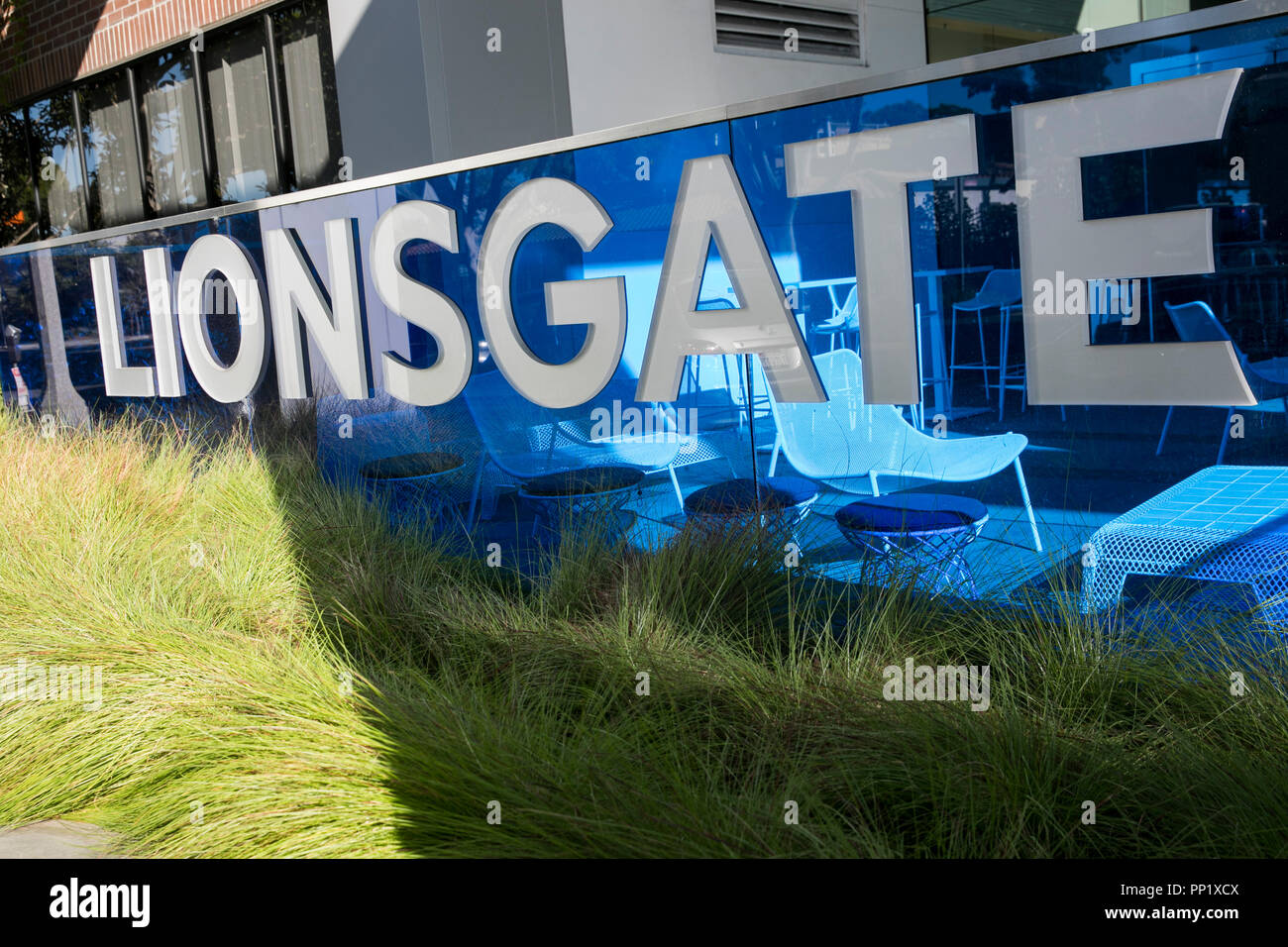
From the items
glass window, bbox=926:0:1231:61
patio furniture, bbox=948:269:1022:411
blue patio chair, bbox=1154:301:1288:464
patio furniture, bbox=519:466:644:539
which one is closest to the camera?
blue patio chair, bbox=1154:301:1288:464

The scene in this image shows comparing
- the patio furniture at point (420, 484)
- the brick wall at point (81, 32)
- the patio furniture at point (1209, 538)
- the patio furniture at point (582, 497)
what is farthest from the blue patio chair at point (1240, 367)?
the brick wall at point (81, 32)

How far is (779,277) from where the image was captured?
4.23 metres

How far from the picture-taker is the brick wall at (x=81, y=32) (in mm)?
9008

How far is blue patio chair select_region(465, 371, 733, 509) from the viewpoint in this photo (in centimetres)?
469

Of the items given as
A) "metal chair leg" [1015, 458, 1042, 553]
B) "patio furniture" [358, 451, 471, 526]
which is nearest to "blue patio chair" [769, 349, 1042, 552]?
"metal chair leg" [1015, 458, 1042, 553]

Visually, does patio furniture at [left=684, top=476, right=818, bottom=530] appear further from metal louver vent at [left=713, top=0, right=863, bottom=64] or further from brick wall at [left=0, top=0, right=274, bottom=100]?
brick wall at [left=0, top=0, right=274, bottom=100]

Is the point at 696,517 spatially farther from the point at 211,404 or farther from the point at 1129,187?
the point at 211,404

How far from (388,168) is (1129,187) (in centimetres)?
485

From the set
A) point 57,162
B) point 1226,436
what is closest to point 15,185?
point 57,162

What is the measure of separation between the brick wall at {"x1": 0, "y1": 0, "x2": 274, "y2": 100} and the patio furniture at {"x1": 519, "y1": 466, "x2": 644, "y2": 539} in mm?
4905

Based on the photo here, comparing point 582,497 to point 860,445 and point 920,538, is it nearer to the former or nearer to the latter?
point 860,445
